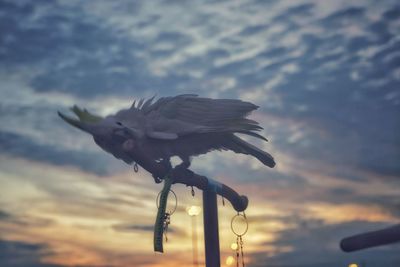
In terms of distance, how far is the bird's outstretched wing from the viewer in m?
10.5

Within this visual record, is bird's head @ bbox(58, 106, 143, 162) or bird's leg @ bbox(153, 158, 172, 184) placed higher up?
bird's head @ bbox(58, 106, 143, 162)

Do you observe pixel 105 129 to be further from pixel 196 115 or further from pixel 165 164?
pixel 196 115

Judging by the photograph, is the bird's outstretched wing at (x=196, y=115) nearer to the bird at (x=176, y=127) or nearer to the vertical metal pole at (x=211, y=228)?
the bird at (x=176, y=127)

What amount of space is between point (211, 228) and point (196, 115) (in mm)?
2260

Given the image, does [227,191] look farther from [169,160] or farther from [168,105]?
[168,105]

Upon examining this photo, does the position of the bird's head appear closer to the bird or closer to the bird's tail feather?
the bird

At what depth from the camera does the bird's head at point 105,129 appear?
979 cm

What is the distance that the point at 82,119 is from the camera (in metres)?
9.88

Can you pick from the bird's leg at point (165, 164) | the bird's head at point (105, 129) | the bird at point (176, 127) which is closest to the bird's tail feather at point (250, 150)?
the bird at point (176, 127)

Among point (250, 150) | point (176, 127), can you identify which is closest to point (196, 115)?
point (176, 127)

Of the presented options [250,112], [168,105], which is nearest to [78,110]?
[168,105]

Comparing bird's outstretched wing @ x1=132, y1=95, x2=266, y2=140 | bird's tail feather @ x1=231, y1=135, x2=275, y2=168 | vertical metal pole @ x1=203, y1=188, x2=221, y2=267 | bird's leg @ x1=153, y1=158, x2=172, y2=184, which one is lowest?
vertical metal pole @ x1=203, y1=188, x2=221, y2=267

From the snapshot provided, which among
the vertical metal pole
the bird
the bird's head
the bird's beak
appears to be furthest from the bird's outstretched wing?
the vertical metal pole

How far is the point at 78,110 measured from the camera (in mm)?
9891
